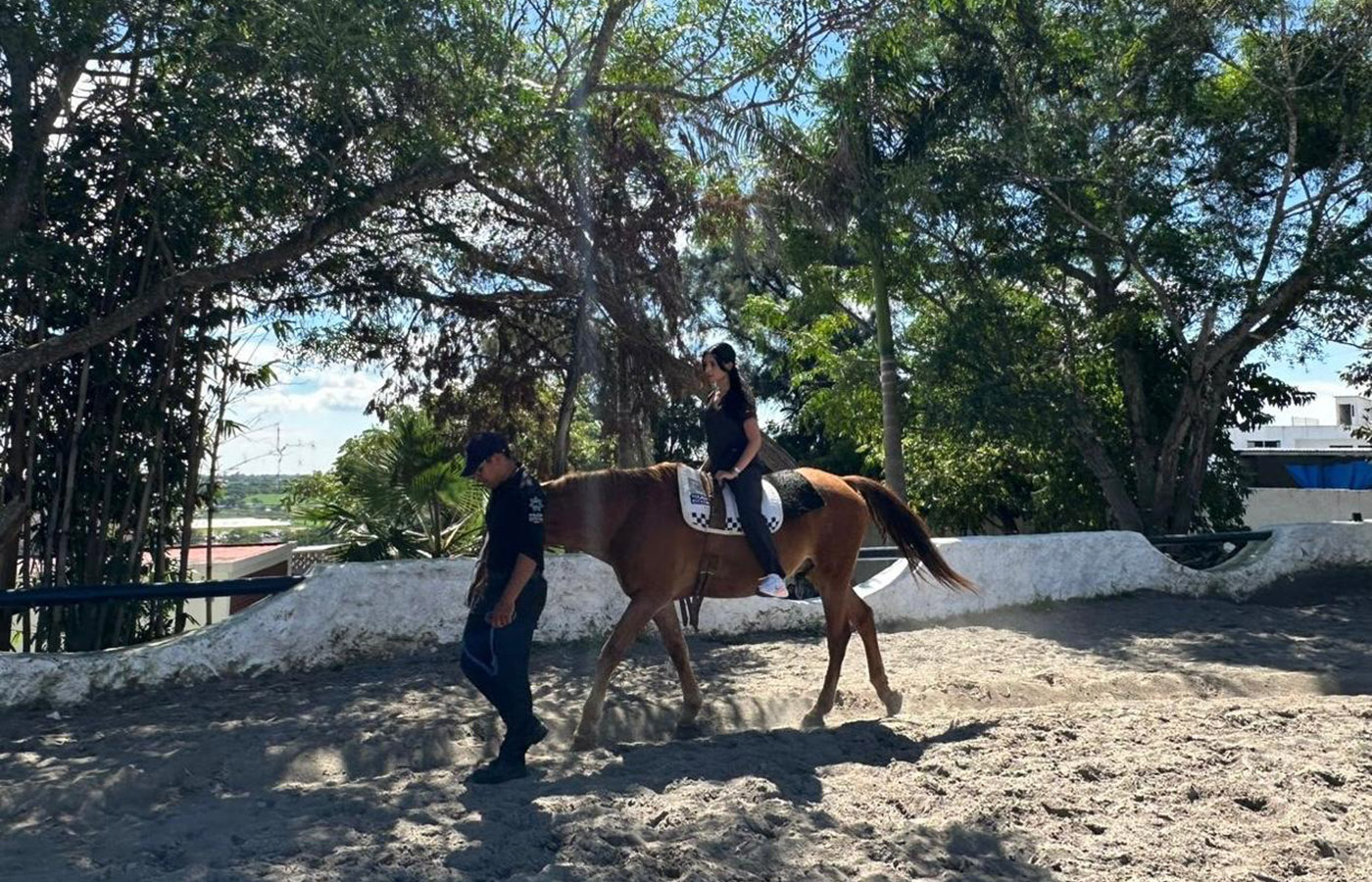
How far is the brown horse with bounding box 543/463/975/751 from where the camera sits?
609 cm

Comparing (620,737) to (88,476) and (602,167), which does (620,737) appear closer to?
(88,476)

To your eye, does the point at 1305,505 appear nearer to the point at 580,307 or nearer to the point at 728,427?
the point at 580,307

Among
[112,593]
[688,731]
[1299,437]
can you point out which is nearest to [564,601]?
[688,731]

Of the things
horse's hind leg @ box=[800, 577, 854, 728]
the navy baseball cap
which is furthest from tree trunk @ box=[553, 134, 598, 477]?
the navy baseball cap

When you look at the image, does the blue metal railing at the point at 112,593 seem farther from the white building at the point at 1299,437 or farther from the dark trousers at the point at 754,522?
the white building at the point at 1299,437

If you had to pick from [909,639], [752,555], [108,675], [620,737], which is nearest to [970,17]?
[909,639]

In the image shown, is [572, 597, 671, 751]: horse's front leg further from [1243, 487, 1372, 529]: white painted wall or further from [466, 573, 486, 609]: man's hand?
[1243, 487, 1372, 529]: white painted wall

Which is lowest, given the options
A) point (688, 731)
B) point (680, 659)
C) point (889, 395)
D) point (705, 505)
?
point (688, 731)

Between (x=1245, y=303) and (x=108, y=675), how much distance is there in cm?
1259

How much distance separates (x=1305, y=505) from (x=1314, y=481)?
160 inches

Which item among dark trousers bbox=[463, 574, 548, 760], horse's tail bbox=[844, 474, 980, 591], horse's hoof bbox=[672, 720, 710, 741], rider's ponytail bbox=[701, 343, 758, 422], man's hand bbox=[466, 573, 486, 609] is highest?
rider's ponytail bbox=[701, 343, 758, 422]

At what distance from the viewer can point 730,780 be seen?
5.12 meters

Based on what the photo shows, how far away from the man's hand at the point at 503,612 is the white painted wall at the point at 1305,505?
2133 cm

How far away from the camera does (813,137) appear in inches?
488
